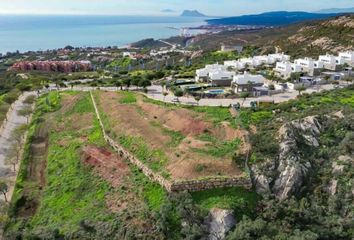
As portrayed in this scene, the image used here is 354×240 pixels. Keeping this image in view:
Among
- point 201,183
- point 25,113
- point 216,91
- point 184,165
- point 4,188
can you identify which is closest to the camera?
point 201,183

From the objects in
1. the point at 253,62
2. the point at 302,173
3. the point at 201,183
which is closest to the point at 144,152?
the point at 201,183

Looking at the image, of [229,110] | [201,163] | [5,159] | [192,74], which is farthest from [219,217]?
[192,74]

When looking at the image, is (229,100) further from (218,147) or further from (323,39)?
(323,39)

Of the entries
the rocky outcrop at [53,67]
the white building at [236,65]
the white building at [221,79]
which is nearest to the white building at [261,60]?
the white building at [236,65]

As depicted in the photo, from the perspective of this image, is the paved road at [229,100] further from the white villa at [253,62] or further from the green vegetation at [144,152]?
the white villa at [253,62]

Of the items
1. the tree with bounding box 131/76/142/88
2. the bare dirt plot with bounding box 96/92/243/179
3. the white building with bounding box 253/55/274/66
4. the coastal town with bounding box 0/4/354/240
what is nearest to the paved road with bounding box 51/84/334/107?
the coastal town with bounding box 0/4/354/240

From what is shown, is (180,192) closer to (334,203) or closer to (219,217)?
(219,217)
